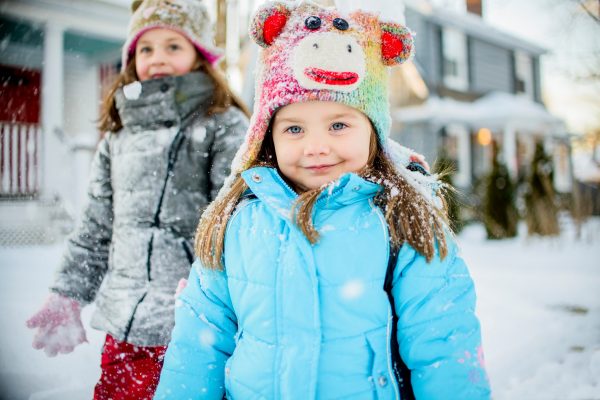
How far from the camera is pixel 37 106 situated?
34.5 feet

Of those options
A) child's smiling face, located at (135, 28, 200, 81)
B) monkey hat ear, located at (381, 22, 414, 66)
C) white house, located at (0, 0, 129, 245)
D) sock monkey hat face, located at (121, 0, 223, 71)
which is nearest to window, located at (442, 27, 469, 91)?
white house, located at (0, 0, 129, 245)

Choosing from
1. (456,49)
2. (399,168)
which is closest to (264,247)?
(399,168)

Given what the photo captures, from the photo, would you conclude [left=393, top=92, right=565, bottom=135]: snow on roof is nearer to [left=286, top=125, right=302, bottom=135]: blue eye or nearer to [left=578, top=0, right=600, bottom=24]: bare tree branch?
[left=578, top=0, right=600, bottom=24]: bare tree branch

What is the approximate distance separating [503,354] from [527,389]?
1.86 feet

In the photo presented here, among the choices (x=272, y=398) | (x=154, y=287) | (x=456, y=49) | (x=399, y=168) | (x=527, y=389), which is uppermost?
(x=456, y=49)

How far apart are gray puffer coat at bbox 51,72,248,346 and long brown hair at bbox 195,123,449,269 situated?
351mm

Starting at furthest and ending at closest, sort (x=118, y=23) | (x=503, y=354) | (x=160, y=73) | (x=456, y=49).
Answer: (x=456, y=49) < (x=118, y=23) < (x=503, y=354) < (x=160, y=73)

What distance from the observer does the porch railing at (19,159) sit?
888 cm

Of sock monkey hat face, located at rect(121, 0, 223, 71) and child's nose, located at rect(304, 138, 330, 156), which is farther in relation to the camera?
sock monkey hat face, located at rect(121, 0, 223, 71)

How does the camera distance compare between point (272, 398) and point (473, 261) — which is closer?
point (272, 398)

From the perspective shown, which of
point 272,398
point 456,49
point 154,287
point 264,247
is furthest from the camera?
point 456,49

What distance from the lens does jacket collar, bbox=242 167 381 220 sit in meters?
1.39

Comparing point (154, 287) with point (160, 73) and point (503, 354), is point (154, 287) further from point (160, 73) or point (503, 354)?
point (503, 354)

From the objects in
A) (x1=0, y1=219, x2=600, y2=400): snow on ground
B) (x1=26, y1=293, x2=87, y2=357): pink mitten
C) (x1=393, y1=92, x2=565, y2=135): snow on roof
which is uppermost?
(x1=393, y1=92, x2=565, y2=135): snow on roof
